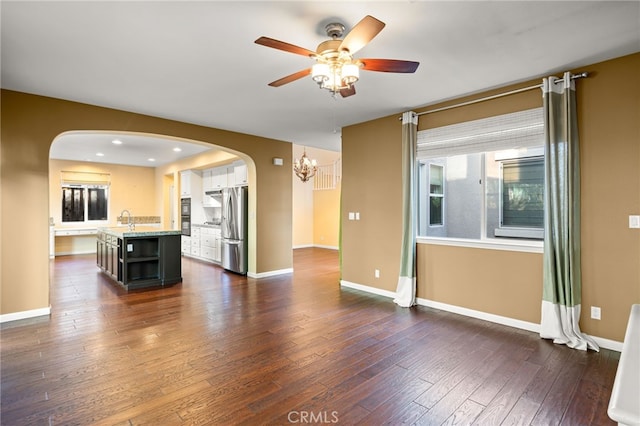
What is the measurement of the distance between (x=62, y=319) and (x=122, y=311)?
61cm

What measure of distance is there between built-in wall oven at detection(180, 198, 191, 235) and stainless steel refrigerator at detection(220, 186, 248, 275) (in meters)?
2.53

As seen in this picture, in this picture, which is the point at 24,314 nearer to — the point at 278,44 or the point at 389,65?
the point at 278,44

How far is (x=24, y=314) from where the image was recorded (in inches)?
151

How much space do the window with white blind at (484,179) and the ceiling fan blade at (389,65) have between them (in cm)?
194

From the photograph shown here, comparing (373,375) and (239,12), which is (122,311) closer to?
(373,375)

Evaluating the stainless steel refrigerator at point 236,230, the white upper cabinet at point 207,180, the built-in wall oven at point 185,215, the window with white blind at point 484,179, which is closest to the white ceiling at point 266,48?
the window with white blind at point 484,179

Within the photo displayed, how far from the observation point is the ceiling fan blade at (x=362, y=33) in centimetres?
187

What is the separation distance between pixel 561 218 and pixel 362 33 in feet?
8.95

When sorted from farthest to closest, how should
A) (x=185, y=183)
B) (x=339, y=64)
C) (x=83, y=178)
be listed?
(x=83, y=178) → (x=185, y=183) → (x=339, y=64)

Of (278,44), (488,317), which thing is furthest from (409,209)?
(278,44)

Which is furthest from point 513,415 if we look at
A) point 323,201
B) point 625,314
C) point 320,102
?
point 323,201

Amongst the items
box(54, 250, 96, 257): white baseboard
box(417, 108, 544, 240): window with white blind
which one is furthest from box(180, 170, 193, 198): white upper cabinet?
box(417, 108, 544, 240): window with white blind

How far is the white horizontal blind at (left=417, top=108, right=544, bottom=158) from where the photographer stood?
11.2 ft

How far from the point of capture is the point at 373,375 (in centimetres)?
257
